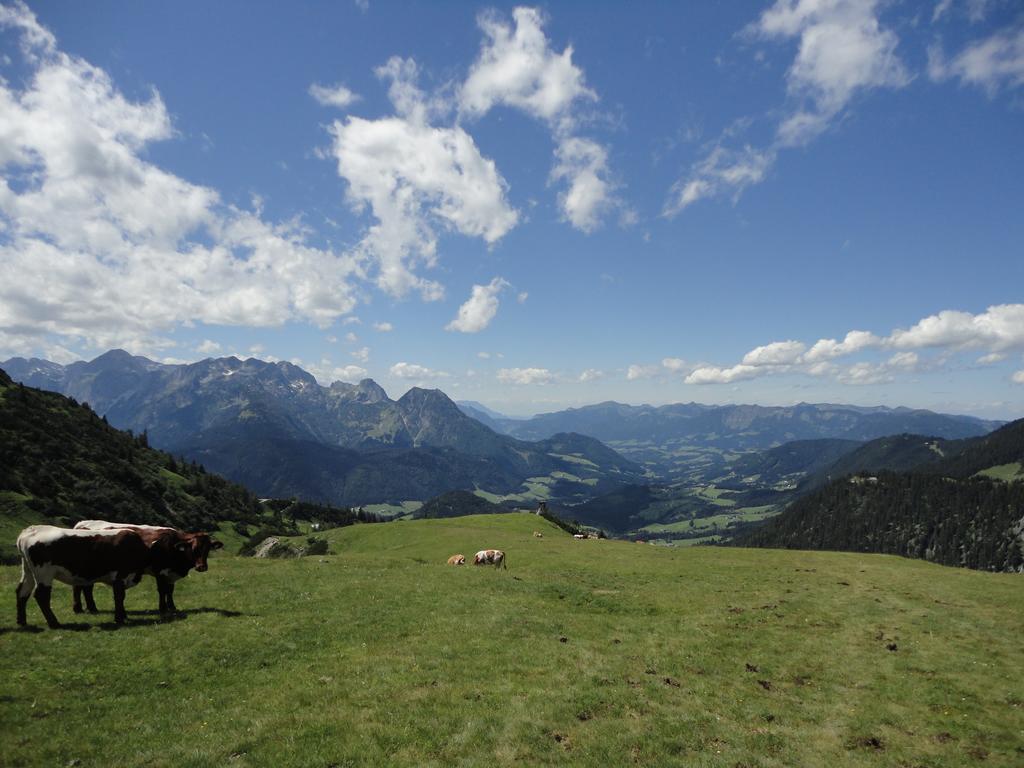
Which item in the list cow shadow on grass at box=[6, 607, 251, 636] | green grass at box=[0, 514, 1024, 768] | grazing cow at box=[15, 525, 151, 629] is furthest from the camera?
grazing cow at box=[15, 525, 151, 629]

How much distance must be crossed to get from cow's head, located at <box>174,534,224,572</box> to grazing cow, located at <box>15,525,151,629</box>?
1.83 meters

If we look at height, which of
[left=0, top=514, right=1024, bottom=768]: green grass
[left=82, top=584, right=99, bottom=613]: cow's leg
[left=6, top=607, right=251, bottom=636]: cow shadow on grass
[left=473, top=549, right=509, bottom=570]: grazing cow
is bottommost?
[left=473, top=549, right=509, bottom=570]: grazing cow

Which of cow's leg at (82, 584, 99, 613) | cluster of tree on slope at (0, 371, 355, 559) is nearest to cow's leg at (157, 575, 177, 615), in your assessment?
cow's leg at (82, 584, 99, 613)

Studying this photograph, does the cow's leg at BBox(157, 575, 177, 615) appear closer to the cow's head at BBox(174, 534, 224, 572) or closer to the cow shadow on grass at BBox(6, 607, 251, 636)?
the cow shadow on grass at BBox(6, 607, 251, 636)

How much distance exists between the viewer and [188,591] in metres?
27.6

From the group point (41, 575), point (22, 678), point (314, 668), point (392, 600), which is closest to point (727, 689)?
point (314, 668)

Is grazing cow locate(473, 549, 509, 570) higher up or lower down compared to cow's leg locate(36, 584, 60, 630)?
lower down

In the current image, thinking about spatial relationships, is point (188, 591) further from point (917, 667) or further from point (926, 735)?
point (917, 667)

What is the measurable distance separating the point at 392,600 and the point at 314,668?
34.7ft

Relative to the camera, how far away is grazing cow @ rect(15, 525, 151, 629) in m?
19.5

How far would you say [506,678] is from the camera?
60.7 ft

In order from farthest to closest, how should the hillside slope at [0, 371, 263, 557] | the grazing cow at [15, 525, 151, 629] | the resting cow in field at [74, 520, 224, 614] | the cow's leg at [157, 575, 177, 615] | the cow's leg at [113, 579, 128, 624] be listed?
the hillside slope at [0, 371, 263, 557]
the cow's leg at [157, 575, 177, 615]
the resting cow in field at [74, 520, 224, 614]
the cow's leg at [113, 579, 128, 624]
the grazing cow at [15, 525, 151, 629]

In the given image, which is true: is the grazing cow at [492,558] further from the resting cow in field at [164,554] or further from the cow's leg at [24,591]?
the cow's leg at [24,591]

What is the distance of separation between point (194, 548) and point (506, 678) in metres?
17.4
